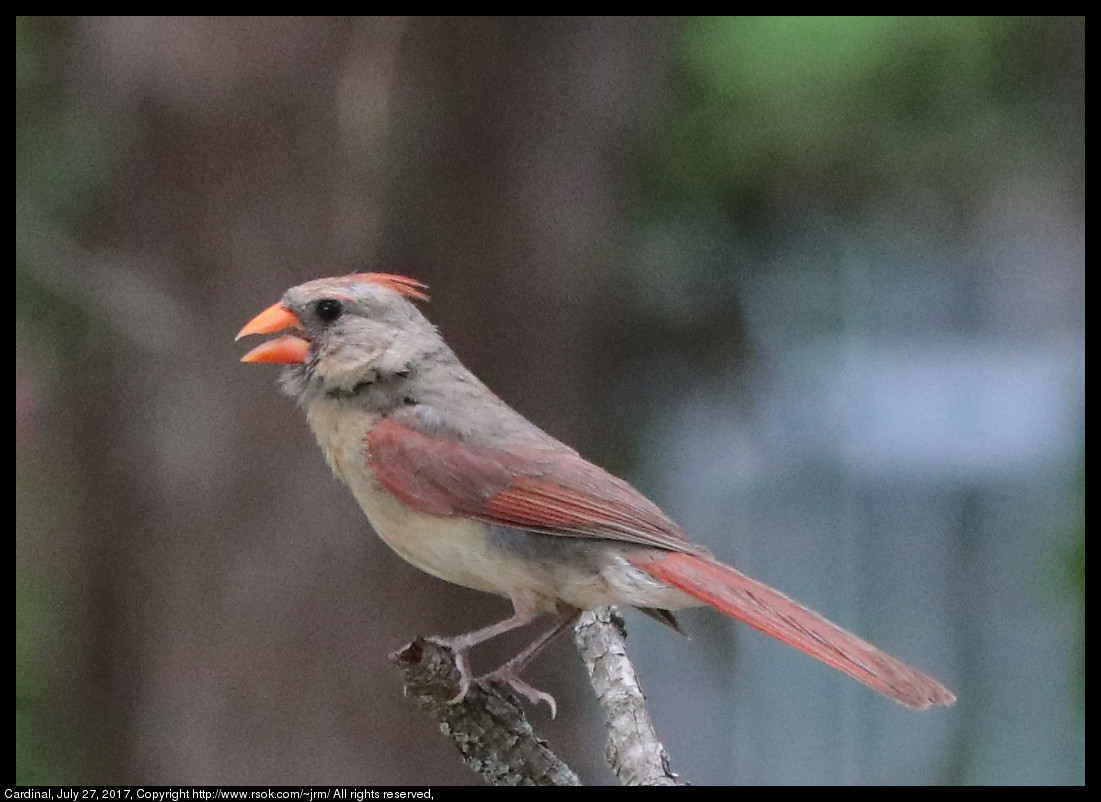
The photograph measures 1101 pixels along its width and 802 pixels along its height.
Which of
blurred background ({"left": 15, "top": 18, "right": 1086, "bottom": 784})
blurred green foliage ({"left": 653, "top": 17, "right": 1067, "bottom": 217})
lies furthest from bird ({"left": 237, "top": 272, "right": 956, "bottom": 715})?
blurred green foliage ({"left": 653, "top": 17, "right": 1067, "bottom": 217})

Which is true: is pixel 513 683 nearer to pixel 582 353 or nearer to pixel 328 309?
pixel 328 309

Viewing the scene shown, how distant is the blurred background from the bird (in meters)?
1.14

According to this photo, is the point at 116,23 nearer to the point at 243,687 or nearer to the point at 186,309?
Answer: the point at 186,309

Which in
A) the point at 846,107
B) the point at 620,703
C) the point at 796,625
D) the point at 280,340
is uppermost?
the point at 846,107

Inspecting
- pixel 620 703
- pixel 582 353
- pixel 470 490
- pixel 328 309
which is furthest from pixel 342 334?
pixel 582 353

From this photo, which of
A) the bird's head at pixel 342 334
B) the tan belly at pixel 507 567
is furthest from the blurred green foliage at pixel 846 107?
the tan belly at pixel 507 567

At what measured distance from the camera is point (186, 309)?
382cm

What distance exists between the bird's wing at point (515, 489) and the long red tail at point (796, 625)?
0.25 feet

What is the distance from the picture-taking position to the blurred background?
376cm

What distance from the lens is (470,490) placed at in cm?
237

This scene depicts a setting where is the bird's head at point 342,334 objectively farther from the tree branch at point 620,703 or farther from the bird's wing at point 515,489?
the tree branch at point 620,703

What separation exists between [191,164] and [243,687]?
4.66 ft

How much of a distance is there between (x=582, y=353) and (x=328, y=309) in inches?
63.2

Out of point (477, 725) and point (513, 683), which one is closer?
point (477, 725)
